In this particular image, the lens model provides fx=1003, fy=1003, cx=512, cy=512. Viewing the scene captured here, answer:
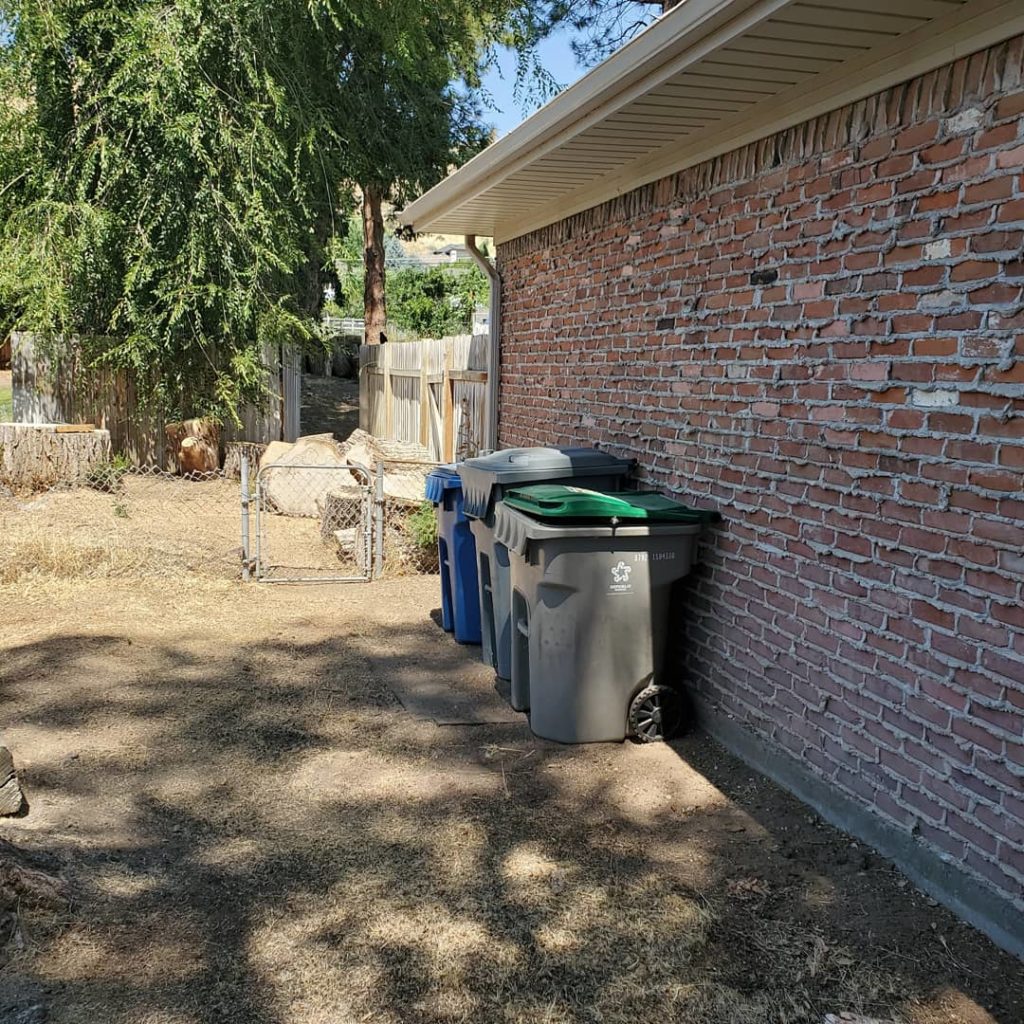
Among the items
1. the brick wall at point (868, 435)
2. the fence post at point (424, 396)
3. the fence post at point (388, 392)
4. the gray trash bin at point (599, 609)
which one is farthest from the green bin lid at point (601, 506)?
the fence post at point (388, 392)

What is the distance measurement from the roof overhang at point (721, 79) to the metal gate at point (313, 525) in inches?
136

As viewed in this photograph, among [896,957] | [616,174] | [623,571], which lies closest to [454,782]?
[623,571]

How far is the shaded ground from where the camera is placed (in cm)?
1997

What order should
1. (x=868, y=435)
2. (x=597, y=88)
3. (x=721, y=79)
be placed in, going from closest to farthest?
1. (x=868, y=435)
2. (x=721, y=79)
3. (x=597, y=88)

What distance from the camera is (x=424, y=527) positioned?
8.83m

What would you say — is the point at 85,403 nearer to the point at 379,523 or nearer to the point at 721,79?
the point at 379,523

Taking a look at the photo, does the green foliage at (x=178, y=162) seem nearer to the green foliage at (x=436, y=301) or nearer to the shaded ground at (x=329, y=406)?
the shaded ground at (x=329, y=406)

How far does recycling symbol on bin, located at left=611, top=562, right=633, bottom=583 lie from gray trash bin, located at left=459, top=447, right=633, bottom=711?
104 cm

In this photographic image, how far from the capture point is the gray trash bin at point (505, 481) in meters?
5.81

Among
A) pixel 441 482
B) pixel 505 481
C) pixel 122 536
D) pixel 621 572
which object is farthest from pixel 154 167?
pixel 621 572

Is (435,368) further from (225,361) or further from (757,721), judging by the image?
(757,721)

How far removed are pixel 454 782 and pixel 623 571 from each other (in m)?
1.27

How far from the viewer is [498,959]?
317cm

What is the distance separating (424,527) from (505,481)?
3146 millimetres
